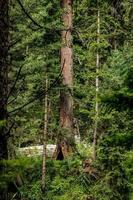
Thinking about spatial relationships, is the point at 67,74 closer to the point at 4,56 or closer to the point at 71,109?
the point at 71,109

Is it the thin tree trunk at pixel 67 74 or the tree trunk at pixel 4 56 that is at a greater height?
the thin tree trunk at pixel 67 74

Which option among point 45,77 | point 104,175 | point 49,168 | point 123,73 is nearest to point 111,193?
point 104,175

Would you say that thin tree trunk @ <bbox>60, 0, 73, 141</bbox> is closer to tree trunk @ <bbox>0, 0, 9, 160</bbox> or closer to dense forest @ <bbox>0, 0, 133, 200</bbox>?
dense forest @ <bbox>0, 0, 133, 200</bbox>

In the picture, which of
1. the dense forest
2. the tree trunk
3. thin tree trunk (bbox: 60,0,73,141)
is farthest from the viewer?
thin tree trunk (bbox: 60,0,73,141)

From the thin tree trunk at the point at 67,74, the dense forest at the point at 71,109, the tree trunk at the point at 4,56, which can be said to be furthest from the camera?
the thin tree trunk at the point at 67,74

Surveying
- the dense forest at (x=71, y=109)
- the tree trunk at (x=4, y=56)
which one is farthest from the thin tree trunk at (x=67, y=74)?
the tree trunk at (x=4, y=56)

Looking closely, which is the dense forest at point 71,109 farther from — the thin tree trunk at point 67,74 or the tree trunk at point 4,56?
the tree trunk at point 4,56

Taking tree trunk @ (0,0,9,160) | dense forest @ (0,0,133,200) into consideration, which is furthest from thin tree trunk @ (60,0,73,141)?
tree trunk @ (0,0,9,160)

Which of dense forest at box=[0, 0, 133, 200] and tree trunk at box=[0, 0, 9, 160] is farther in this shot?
dense forest at box=[0, 0, 133, 200]

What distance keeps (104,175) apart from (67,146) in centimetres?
289

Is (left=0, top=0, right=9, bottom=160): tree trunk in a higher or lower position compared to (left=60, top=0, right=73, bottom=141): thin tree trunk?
lower

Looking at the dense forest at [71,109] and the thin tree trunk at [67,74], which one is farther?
the thin tree trunk at [67,74]

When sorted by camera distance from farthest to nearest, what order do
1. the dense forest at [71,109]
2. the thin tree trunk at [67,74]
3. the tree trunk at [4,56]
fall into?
the thin tree trunk at [67,74] < the dense forest at [71,109] < the tree trunk at [4,56]

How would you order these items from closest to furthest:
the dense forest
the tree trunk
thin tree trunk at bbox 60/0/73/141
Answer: the tree trunk, the dense forest, thin tree trunk at bbox 60/0/73/141
